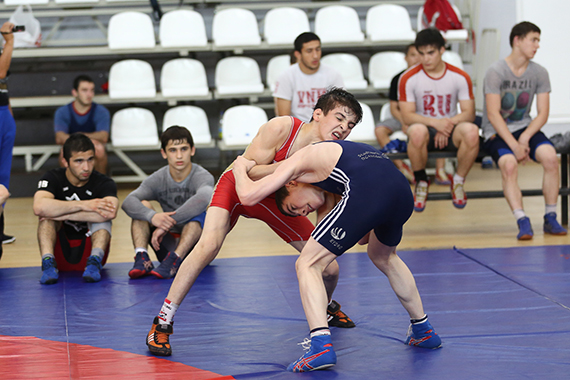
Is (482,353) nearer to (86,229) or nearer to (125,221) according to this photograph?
(86,229)

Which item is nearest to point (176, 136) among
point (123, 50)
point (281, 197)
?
point (281, 197)

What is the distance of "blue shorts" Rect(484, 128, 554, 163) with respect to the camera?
4.50 meters

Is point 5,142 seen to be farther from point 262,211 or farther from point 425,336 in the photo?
point 425,336

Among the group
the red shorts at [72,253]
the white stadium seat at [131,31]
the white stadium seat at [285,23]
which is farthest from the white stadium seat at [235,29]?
the red shorts at [72,253]

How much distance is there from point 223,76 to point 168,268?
12.4 ft

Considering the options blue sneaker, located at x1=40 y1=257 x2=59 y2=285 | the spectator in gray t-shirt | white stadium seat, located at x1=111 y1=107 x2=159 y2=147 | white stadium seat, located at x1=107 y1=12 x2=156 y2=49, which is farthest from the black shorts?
white stadium seat, located at x1=107 y1=12 x2=156 y2=49

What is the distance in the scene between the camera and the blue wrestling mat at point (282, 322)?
90.2 inches

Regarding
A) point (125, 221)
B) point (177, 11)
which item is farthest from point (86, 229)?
point (177, 11)

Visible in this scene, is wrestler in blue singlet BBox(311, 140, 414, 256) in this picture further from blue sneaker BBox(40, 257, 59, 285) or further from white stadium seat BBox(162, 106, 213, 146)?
white stadium seat BBox(162, 106, 213, 146)

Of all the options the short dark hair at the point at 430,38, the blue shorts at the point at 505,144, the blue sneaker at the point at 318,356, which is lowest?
the blue sneaker at the point at 318,356

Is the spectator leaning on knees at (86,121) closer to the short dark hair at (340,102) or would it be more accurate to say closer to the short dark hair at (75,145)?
the short dark hair at (75,145)

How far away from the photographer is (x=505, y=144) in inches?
178

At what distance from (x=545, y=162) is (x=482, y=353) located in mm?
2452

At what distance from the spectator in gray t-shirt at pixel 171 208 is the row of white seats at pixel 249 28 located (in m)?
3.44
